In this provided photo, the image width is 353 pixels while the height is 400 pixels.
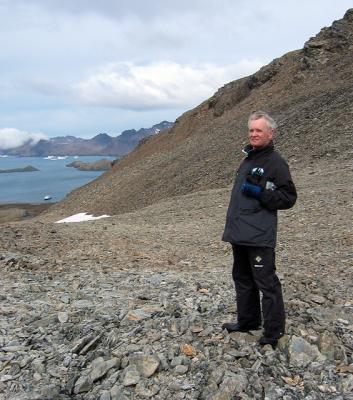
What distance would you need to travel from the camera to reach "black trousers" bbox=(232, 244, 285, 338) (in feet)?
18.4

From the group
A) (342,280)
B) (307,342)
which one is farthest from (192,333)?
(342,280)

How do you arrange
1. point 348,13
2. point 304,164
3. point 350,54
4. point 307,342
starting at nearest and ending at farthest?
point 307,342 < point 304,164 < point 350,54 < point 348,13

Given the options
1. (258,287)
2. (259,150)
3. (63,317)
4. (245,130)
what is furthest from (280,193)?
(245,130)

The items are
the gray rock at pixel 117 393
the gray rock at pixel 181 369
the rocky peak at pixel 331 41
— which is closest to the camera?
the gray rock at pixel 117 393

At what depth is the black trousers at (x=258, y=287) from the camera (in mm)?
5609

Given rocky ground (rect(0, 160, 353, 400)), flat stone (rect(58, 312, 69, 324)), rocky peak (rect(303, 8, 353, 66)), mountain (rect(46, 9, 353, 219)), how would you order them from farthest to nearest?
rocky peak (rect(303, 8, 353, 66))
mountain (rect(46, 9, 353, 219))
flat stone (rect(58, 312, 69, 324))
rocky ground (rect(0, 160, 353, 400))

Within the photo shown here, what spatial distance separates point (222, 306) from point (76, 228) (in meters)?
10.4

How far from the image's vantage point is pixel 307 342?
5898 millimetres

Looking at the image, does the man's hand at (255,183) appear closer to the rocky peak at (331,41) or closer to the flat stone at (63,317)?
the flat stone at (63,317)

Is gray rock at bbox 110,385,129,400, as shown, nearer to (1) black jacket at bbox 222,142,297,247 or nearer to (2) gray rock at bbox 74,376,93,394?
(2) gray rock at bbox 74,376,93,394

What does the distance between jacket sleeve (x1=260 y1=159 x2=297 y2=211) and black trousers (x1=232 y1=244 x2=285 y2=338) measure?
20.3 inches

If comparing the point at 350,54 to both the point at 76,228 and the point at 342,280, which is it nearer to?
the point at 76,228

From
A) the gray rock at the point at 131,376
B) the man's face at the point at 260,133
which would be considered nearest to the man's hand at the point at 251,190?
the man's face at the point at 260,133

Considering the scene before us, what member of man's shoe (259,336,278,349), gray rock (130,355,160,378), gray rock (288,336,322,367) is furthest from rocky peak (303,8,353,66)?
gray rock (130,355,160,378)
